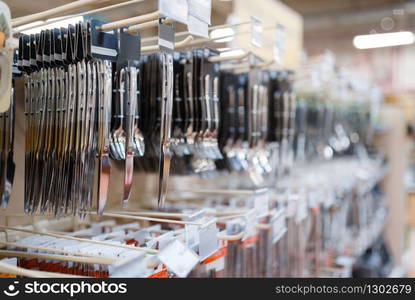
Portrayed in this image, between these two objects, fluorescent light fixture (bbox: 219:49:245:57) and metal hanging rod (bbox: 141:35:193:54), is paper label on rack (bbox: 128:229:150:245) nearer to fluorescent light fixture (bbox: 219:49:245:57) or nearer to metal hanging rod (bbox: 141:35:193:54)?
metal hanging rod (bbox: 141:35:193:54)

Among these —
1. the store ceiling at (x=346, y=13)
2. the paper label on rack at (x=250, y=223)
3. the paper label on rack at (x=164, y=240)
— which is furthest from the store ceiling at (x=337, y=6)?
the paper label on rack at (x=164, y=240)

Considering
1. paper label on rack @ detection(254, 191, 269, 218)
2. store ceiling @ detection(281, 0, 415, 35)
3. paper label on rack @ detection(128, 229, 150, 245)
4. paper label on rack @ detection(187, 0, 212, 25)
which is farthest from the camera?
store ceiling @ detection(281, 0, 415, 35)

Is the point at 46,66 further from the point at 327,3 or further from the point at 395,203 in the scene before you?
the point at 327,3

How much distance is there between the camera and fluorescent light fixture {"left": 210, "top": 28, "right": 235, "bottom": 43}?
1.33 meters

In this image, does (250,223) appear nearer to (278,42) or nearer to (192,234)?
(192,234)

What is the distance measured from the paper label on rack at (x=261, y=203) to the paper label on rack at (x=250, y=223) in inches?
1.5

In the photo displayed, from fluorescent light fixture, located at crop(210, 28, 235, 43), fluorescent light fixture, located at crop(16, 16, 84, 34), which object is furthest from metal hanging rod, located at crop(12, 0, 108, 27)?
fluorescent light fixture, located at crop(210, 28, 235, 43)

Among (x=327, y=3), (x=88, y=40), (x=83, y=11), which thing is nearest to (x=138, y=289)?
(x=88, y=40)

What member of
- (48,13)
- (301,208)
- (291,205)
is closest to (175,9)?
(48,13)

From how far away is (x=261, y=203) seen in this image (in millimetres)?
1579

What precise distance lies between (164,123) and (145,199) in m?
0.89

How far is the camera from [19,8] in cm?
109

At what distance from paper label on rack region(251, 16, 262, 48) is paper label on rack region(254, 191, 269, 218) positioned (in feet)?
1.72

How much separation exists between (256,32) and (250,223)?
644 millimetres
